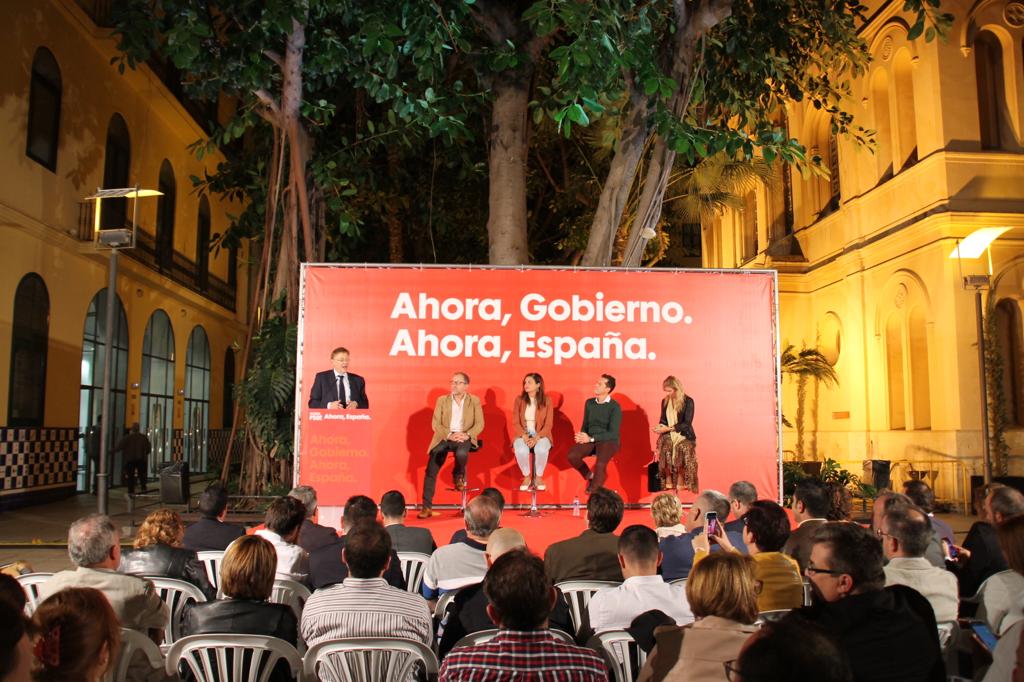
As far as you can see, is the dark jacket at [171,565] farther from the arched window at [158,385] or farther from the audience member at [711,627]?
the arched window at [158,385]

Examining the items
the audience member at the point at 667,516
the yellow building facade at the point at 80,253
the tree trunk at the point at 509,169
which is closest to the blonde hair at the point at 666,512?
the audience member at the point at 667,516

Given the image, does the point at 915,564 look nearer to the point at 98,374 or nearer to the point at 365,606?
the point at 365,606

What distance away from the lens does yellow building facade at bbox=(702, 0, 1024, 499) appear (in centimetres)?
1366

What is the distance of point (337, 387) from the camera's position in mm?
8648

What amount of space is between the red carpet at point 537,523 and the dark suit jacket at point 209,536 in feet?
9.75

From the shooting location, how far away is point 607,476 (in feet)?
30.1

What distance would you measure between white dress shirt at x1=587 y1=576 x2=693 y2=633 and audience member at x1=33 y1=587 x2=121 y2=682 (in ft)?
6.01

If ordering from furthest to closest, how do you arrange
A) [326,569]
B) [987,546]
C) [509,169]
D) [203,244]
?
[203,244], [509,169], [987,546], [326,569]

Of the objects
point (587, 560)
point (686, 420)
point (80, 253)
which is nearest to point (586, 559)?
point (587, 560)

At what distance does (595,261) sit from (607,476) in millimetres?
2347

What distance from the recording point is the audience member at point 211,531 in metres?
5.00

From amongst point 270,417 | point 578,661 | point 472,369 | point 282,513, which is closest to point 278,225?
point 270,417

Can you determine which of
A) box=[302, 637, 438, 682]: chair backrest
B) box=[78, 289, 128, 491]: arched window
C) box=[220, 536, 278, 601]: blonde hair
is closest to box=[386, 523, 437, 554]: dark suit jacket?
box=[220, 536, 278, 601]: blonde hair

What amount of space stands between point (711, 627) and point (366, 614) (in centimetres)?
129
